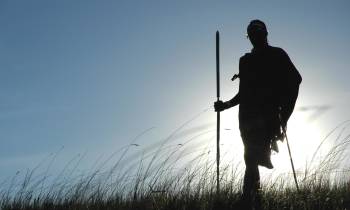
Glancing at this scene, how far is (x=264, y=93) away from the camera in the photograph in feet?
24.0

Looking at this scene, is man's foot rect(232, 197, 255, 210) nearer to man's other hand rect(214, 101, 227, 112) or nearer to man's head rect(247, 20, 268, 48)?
man's other hand rect(214, 101, 227, 112)

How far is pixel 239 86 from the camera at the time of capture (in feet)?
25.0

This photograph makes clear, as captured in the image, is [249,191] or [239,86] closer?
[249,191]

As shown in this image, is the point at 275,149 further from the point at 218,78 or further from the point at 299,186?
the point at 218,78

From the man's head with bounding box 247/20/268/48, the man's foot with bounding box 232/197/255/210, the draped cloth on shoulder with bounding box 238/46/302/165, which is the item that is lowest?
the man's foot with bounding box 232/197/255/210

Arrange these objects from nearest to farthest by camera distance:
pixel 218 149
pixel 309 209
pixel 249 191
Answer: pixel 309 209 < pixel 249 191 < pixel 218 149

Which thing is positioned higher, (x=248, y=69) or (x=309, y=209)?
(x=248, y=69)

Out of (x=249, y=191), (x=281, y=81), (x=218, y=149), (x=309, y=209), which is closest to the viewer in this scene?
(x=309, y=209)

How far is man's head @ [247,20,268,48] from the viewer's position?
7.35m

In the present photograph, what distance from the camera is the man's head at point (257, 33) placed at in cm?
735

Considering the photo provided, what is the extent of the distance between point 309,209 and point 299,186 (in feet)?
4.62

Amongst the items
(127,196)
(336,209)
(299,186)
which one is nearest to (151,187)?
(127,196)

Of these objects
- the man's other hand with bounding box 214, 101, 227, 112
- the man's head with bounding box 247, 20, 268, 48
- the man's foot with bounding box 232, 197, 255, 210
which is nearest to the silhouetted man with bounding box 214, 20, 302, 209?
the man's head with bounding box 247, 20, 268, 48

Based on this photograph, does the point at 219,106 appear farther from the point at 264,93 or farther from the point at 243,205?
the point at 243,205
